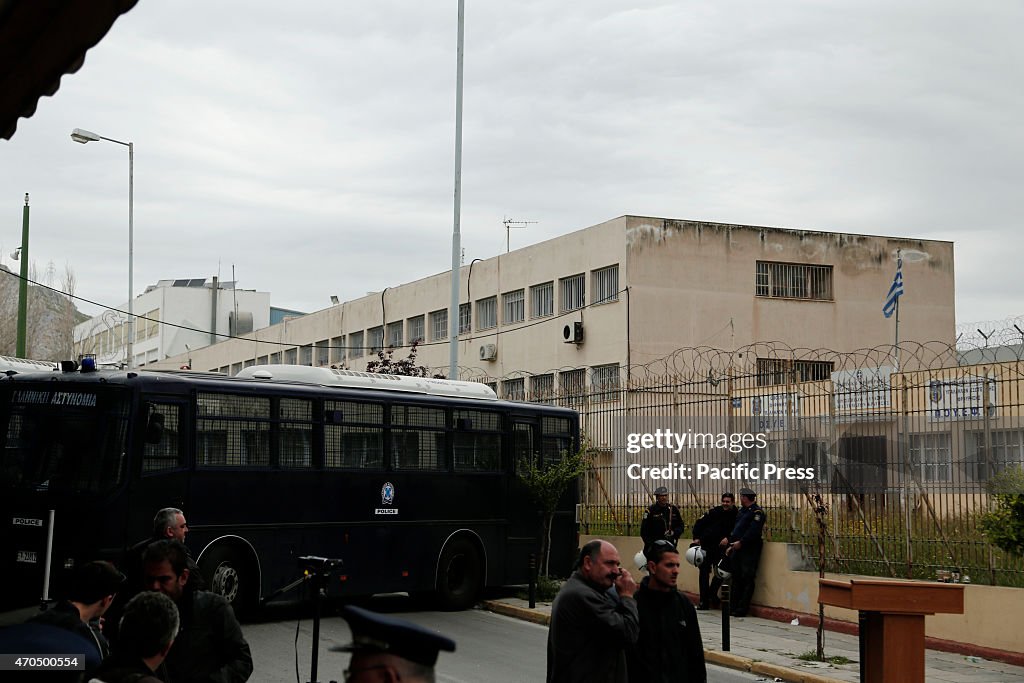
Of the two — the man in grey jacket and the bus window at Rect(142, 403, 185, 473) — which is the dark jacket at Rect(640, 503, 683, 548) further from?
the man in grey jacket

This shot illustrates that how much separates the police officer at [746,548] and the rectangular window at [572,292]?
20.8 m

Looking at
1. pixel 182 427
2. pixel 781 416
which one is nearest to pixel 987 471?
pixel 781 416

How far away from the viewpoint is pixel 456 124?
2711cm

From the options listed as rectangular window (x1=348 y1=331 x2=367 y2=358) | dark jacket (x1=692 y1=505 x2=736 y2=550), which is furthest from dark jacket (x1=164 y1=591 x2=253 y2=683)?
rectangular window (x1=348 y1=331 x2=367 y2=358)

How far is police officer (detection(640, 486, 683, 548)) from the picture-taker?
2009 centimetres

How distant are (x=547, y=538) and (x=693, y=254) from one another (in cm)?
1832

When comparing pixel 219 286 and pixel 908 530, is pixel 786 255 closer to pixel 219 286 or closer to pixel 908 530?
pixel 908 530

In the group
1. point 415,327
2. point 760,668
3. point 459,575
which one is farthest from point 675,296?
point 760,668

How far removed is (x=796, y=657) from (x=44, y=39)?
12.9 meters

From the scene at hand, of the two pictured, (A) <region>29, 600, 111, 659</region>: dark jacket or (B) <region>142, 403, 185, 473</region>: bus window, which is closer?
(A) <region>29, 600, 111, 659</region>: dark jacket

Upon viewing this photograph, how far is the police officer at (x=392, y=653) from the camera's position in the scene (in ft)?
10.7

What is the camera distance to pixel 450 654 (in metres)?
14.3

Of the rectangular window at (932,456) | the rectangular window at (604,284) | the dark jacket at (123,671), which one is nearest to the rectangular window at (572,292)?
the rectangular window at (604,284)

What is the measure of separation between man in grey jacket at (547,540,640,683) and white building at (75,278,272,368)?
79.1m
